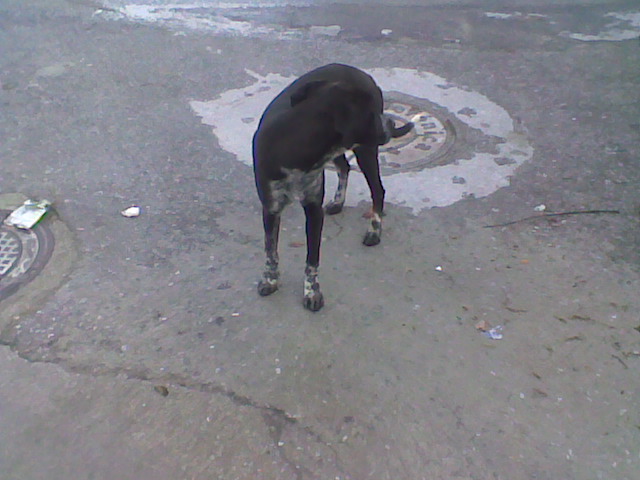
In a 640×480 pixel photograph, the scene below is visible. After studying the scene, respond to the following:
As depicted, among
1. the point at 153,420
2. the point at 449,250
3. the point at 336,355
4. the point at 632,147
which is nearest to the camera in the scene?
the point at 153,420

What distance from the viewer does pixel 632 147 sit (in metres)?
4.75

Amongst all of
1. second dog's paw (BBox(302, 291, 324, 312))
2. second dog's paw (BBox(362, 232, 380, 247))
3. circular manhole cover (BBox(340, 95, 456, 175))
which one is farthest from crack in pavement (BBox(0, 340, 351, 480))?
circular manhole cover (BBox(340, 95, 456, 175))

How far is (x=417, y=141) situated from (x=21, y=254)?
320 cm

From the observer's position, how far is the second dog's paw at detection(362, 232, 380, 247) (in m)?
3.80

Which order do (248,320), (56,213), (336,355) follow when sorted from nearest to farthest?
(336,355)
(248,320)
(56,213)

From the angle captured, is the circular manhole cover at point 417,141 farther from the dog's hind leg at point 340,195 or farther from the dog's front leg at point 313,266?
the dog's front leg at point 313,266

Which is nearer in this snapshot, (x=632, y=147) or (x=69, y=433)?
(x=69, y=433)

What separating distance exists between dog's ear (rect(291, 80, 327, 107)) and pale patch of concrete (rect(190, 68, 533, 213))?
1.64 m

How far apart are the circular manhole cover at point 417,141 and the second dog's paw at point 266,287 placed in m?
1.42

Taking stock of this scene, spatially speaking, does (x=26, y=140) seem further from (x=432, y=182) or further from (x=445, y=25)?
(x=445, y=25)

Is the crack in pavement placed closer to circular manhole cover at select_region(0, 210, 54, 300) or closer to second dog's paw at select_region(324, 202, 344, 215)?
circular manhole cover at select_region(0, 210, 54, 300)

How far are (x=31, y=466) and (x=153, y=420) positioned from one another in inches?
20.8

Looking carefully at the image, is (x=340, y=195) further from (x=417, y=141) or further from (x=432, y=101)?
(x=432, y=101)

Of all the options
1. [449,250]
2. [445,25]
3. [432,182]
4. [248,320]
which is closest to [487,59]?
[445,25]
